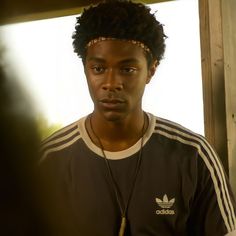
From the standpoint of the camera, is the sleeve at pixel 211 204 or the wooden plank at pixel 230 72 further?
the wooden plank at pixel 230 72

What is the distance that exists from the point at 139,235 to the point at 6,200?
829 mm

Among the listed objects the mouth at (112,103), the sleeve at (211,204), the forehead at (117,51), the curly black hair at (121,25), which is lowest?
the sleeve at (211,204)

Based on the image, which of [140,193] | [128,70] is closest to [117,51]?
[128,70]

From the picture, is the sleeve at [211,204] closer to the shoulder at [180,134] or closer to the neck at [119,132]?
the shoulder at [180,134]

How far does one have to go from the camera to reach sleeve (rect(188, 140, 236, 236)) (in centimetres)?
99

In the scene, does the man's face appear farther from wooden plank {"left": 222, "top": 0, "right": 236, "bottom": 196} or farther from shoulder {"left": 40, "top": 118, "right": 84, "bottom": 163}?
wooden plank {"left": 222, "top": 0, "right": 236, "bottom": 196}

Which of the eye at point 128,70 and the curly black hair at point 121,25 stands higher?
the curly black hair at point 121,25

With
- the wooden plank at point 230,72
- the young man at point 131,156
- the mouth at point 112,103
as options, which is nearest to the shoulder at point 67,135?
the young man at point 131,156

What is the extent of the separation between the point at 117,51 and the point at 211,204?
0.43 metres

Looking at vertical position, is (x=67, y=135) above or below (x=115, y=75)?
below

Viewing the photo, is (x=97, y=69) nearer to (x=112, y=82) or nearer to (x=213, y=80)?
(x=112, y=82)

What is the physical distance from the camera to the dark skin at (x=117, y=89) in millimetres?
965

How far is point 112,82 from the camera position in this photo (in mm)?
963

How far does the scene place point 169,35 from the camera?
1.10 metres
